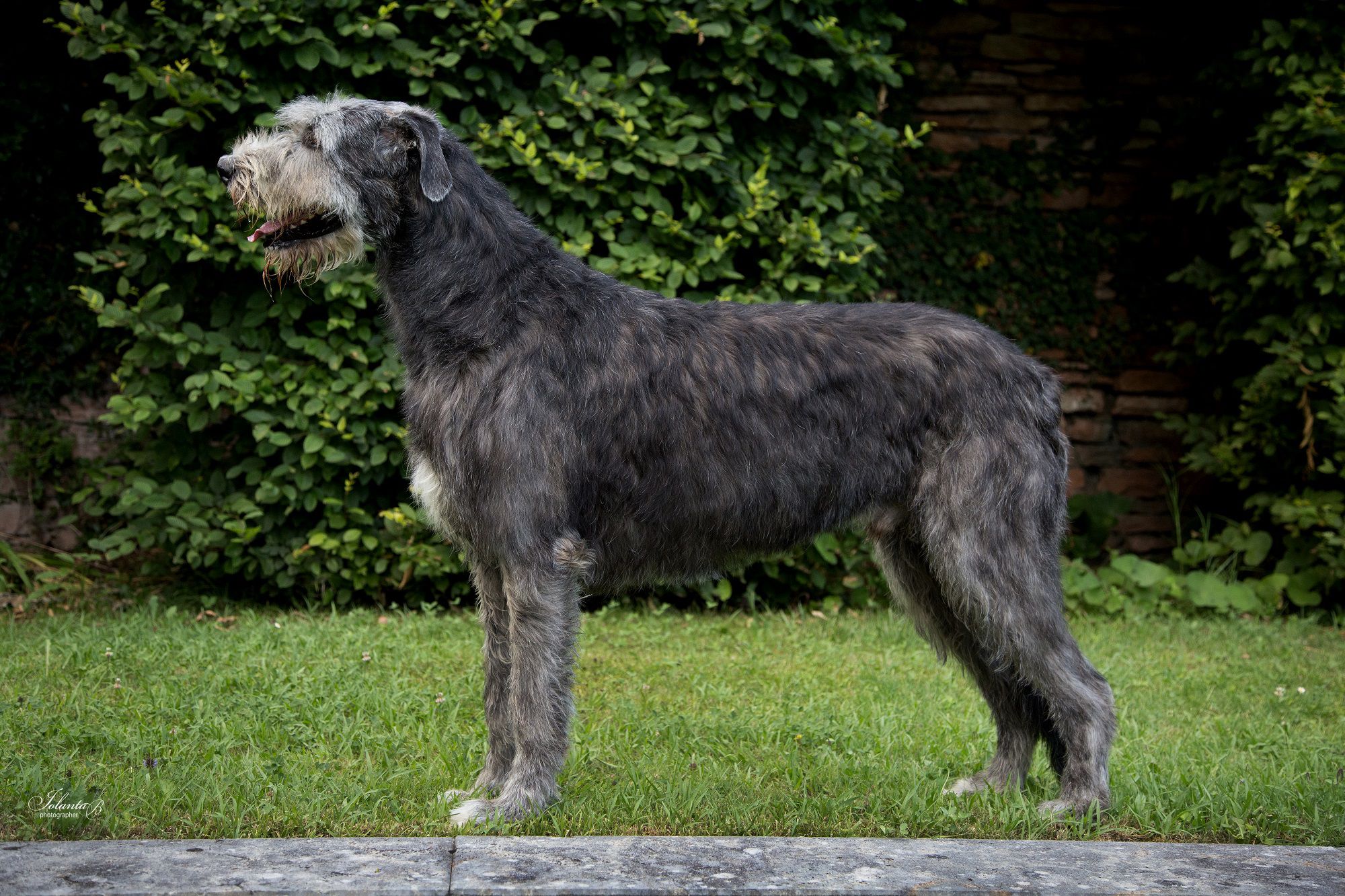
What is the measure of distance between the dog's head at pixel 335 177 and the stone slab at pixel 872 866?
1836 millimetres

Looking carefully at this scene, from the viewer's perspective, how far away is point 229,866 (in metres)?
2.87

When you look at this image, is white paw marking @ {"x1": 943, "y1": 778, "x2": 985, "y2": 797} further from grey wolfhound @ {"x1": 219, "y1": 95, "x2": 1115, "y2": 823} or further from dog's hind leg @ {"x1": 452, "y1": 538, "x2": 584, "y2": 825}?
dog's hind leg @ {"x1": 452, "y1": 538, "x2": 584, "y2": 825}

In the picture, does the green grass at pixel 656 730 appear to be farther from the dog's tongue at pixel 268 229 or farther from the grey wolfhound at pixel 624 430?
the dog's tongue at pixel 268 229

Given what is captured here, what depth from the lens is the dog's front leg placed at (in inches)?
141

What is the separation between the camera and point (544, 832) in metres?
3.50

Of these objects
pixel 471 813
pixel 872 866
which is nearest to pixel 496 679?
pixel 471 813

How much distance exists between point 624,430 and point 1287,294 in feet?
17.0

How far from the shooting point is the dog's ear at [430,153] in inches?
142

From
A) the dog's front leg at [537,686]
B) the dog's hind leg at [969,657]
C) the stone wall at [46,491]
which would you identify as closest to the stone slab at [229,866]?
the dog's front leg at [537,686]

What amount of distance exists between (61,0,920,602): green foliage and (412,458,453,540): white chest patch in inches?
97.5

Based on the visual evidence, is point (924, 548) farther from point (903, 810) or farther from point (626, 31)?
point (626, 31)

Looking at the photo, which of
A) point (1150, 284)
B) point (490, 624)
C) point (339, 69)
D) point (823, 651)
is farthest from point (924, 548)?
point (1150, 284)

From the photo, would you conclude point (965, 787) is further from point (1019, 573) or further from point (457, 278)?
point (457, 278)

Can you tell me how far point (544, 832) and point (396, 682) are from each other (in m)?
1.74
